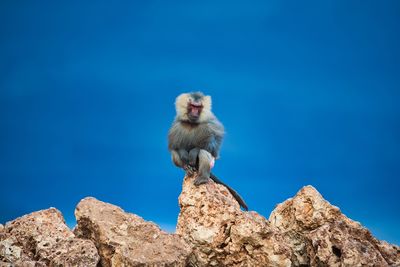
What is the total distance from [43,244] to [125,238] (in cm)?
160

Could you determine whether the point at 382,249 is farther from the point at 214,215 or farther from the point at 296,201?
the point at 214,215

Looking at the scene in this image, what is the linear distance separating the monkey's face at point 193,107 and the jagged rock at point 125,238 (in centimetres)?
325

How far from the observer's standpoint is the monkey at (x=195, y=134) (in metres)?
12.8

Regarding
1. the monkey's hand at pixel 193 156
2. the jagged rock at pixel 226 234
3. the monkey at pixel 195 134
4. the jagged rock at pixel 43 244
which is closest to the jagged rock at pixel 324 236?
the jagged rock at pixel 226 234

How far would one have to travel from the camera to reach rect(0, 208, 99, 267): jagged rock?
30.9ft

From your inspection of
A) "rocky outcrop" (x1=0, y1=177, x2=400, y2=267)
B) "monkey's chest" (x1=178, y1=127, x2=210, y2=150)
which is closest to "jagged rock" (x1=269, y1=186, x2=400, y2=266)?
"rocky outcrop" (x1=0, y1=177, x2=400, y2=267)

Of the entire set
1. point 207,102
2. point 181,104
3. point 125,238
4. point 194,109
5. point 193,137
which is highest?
point 207,102

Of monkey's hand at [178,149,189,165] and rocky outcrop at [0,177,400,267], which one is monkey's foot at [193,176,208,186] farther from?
monkey's hand at [178,149,189,165]

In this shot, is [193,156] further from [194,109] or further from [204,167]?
[194,109]

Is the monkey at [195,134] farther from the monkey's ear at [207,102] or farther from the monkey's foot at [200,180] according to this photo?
Answer: the monkey's foot at [200,180]

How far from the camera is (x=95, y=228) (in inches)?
401

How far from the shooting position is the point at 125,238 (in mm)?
9977

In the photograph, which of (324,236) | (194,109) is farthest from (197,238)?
(194,109)

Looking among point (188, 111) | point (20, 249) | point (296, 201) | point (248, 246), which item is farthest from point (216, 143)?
point (20, 249)
